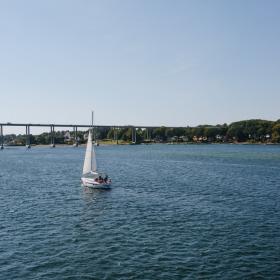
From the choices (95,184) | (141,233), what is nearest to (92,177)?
(95,184)

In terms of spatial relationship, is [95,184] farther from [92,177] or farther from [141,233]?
[141,233]

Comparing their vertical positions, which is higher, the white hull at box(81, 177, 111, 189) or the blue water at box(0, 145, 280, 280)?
the white hull at box(81, 177, 111, 189)

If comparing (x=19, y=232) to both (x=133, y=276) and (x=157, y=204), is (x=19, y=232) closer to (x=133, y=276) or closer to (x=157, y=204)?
(x=133, y=276)

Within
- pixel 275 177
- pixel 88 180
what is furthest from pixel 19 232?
pixel 275 177

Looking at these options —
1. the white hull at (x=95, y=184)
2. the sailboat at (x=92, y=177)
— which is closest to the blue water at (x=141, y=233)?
the white hull at (x=95, y=184)

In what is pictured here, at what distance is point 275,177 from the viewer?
314 feet

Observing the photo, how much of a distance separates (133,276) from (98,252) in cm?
Result: 670

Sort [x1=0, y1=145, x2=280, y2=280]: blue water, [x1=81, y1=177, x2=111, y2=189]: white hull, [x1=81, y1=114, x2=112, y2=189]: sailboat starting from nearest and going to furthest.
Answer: [x1=0, y1=145, x2=280, y2=280]: blue water
[x1=81, y1=177, x2=111, y2=189]: white hull
[x1=81, y1=114, x2=112, y2=189]: sailboat

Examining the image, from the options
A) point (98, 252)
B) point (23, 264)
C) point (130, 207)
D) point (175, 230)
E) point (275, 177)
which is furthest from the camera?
point (275, 177)

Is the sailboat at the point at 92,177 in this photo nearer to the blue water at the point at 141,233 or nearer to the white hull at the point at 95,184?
the white hull at the point at 95,184

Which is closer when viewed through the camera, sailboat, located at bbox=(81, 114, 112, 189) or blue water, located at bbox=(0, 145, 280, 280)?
blue water, located at bbox=(0, 145, 280, 280)

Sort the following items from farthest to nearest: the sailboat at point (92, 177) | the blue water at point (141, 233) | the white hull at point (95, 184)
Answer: the sailboat at point (92, 177)
the white hull at point (95, 184)
the blue water at point (141, 233)

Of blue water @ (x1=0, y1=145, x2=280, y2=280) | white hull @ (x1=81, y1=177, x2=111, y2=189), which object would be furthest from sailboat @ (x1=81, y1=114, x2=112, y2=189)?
blue water @ (x1=0, y1=145, x2=280, y2=280)

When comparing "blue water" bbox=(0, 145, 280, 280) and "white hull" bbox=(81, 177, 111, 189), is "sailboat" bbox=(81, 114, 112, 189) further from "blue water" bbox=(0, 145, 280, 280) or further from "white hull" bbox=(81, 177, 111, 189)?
"blue water" bbox=(0, 145, 280, 280)
